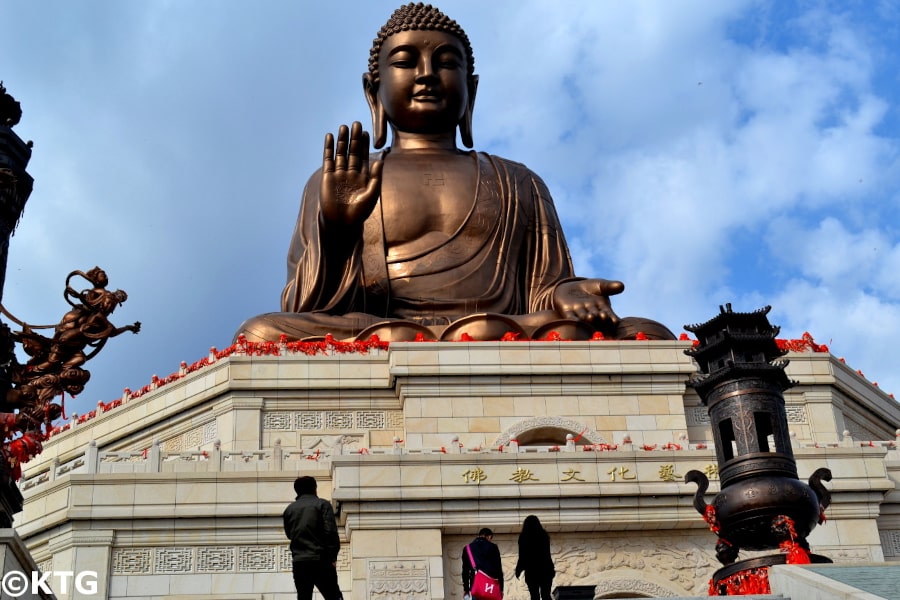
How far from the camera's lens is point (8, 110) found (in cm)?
817

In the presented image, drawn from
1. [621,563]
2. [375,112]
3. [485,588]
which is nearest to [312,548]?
[485,588]

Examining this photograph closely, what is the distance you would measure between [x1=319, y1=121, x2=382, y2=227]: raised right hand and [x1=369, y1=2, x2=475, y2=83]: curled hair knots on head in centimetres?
352

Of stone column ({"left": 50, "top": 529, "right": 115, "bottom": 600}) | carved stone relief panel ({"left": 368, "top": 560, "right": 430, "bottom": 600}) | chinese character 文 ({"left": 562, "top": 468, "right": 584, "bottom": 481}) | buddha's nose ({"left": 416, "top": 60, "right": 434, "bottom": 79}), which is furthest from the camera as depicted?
buddha's nose ({"left": 416, "top": 60, "right": 434, "bottom": 79})

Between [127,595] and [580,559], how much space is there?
3.60m

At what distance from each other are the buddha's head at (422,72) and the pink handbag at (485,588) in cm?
1191

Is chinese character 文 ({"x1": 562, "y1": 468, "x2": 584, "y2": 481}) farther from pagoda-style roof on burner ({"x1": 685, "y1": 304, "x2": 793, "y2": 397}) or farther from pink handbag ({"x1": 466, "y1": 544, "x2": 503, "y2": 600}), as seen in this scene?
pink handbag ({"x1": 466, "y1": 544, "x2": 503, "y2": 600})

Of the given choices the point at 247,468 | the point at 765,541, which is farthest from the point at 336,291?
the point at 765,541

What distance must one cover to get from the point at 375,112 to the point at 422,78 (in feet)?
3.52

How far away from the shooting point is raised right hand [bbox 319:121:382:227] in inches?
621

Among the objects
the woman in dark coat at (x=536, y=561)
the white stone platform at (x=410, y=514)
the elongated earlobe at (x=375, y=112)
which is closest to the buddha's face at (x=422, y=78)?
the elongated earlobe at (x=375, y=112)

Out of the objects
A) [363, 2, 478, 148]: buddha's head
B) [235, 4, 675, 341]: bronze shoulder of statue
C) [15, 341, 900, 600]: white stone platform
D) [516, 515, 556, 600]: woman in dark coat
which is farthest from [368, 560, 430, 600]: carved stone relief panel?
[363, 2, 478, 148]: buddha's head

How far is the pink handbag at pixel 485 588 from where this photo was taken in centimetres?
730

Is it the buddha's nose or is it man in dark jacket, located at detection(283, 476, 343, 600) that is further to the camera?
the buddha's nose

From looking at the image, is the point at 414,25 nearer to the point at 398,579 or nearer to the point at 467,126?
the point at 467,126
